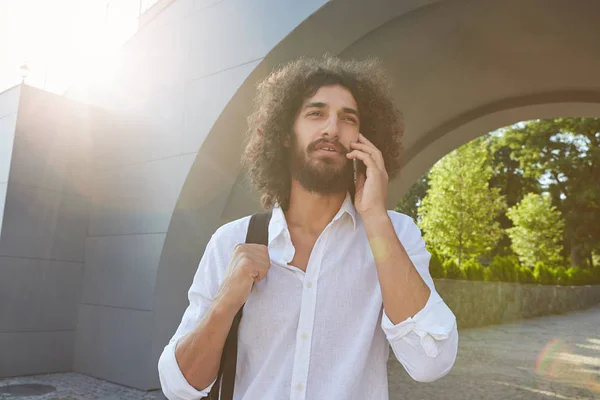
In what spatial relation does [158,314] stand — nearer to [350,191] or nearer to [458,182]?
[350,191]

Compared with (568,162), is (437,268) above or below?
below

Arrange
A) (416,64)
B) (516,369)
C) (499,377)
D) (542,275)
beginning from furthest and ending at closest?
1. (542,275)
2. (516,369)
3. (499,377)
4. (416,64)

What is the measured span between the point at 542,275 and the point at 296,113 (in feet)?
68.8

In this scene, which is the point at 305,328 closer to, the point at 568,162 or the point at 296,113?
the point at 296,113

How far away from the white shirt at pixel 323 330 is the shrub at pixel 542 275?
2029cm

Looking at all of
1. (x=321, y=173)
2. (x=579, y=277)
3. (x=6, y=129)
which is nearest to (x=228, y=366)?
(x=321, y=173)

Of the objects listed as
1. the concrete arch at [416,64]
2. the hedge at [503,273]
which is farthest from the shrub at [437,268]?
the concrete arch at [416,64]

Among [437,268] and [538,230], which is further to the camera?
[538,230]

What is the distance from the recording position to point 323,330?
1712 millimetres

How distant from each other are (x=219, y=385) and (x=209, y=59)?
4293mm

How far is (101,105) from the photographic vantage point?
21.2 feet

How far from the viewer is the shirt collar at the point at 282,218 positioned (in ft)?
6.28

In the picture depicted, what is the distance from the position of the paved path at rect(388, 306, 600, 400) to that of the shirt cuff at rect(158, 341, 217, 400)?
4932 mm

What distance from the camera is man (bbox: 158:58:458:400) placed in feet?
5.35
